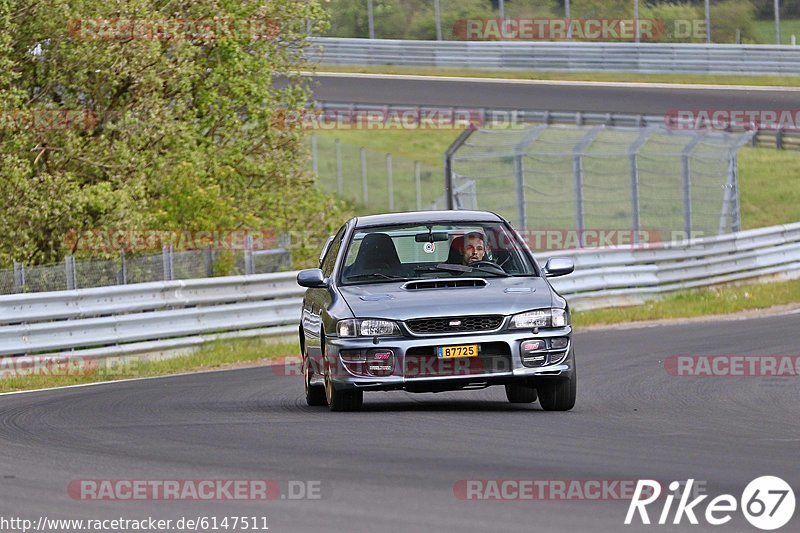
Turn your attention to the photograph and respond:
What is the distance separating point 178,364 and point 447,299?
27.9ft

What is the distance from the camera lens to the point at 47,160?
2245 cm

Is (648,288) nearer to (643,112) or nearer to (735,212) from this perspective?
(735,212)

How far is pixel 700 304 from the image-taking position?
24.6 metres

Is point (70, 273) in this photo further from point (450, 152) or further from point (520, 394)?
point (520, 394)

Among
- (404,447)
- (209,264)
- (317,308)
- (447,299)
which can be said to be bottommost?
(209,264)

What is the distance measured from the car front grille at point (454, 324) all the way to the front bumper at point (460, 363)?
46 millimetres

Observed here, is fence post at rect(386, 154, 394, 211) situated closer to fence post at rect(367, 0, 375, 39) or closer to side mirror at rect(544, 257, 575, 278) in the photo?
fence post at rect(367, 0, 375, 39)

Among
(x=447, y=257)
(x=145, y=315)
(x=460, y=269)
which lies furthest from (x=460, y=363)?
(x=145, y=315)

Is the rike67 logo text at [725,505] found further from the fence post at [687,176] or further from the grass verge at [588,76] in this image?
the grass verge at [588,76]

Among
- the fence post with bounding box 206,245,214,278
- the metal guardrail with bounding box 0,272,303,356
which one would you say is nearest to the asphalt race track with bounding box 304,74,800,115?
the fence post with bounding box 206,245,214,278

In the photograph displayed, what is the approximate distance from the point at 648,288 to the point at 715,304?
1.22 metres

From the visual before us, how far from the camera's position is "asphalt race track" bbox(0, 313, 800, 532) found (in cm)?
703

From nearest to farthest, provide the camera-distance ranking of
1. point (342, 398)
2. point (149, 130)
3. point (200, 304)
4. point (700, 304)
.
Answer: point (342, 398) < point (200, 304) < point (149, 130) < point (700, 304)

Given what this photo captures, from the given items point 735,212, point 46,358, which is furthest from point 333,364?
point 735,212
